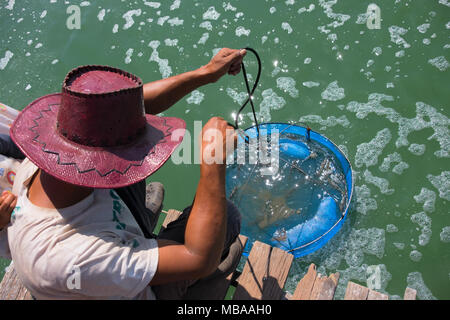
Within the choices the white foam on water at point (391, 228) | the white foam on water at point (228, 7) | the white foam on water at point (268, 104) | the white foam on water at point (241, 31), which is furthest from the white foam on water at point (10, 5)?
the white foam on water at point (391, 228)

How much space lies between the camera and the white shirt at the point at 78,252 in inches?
52.2

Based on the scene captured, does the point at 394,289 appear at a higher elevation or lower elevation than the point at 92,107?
lower

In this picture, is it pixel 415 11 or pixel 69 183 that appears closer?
pixel 69 183

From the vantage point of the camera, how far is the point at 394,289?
10.5 ft

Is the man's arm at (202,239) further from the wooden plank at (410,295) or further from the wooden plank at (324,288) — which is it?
the wooden plank at (410,295)

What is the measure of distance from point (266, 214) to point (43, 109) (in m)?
2.37

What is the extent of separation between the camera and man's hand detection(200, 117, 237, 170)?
1614 mm

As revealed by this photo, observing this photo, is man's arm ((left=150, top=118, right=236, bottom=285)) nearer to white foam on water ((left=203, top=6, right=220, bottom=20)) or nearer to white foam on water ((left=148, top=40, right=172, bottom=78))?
white foam on water ((left=148, top=40, right=172, bottom=78))

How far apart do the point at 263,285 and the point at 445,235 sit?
6.99ft

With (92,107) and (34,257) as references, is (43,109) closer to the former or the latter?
(92,107)

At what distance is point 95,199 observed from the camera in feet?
5.02
